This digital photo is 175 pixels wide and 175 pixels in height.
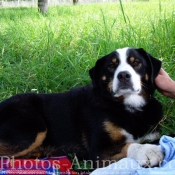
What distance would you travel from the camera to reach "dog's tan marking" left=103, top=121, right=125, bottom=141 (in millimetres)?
2826

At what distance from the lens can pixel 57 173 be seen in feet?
8.85

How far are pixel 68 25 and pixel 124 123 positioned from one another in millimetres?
3883

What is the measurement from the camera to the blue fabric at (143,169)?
197cm

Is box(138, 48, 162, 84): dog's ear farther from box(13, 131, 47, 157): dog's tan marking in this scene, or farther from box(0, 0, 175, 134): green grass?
box(13, 131, 47, 157): dog's tan marking

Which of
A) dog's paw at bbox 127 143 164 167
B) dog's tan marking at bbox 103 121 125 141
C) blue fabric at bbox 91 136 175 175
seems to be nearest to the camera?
blue fabric at bbox 91 136 175 175

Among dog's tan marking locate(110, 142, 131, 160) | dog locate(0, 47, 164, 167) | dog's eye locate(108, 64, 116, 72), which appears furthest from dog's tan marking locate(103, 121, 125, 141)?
dog's eye locate(108, 64, 116, 72)

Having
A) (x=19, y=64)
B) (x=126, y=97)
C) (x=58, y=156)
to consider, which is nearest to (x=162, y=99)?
(x=126, y=97)

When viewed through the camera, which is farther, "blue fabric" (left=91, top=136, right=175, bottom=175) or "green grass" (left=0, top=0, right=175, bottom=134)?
"green grass" (left=0, top=0, right=175, bottom=134)

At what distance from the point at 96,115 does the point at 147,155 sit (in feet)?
2.48

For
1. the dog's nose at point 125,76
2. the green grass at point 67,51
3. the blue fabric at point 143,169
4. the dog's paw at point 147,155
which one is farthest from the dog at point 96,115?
the green grass at point 67,51

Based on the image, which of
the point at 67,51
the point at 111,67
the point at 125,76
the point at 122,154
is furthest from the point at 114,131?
the point at 67,51

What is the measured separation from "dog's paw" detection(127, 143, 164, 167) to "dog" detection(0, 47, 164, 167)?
154 millimetres

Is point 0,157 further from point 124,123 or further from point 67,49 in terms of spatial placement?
point 67,49

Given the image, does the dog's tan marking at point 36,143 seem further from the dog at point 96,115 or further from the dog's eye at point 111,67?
the dog's eye at point 111,67
